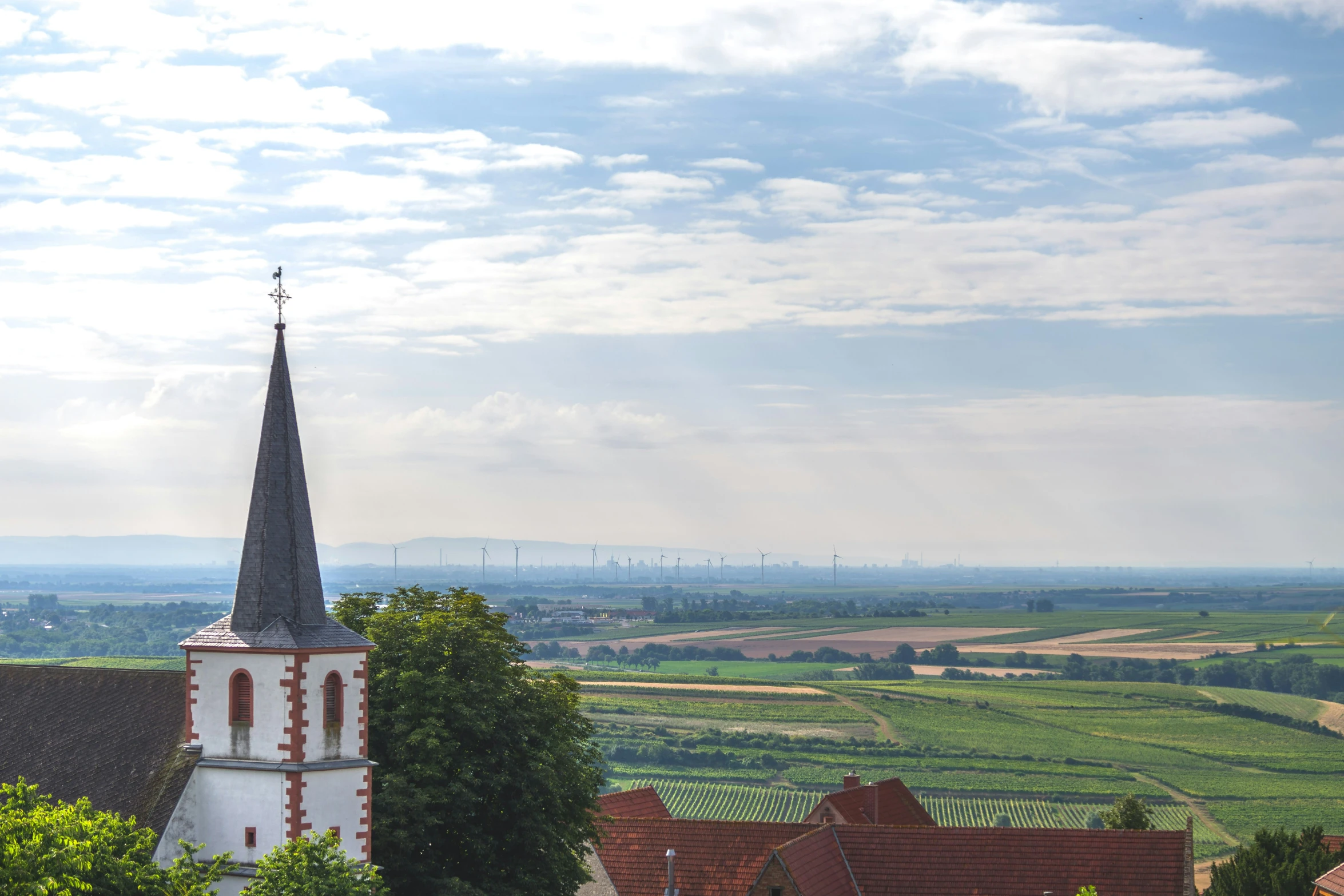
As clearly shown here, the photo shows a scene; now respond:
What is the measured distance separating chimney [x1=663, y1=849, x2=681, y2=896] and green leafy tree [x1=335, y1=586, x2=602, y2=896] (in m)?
4.57

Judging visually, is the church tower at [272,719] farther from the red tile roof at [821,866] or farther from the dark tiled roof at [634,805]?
the dark tiled roof at [634,805]

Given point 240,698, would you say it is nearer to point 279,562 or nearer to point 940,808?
point 279,562

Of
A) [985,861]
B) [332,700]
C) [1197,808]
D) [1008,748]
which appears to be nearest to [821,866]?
[985,861]

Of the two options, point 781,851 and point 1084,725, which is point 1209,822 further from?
point 781,851

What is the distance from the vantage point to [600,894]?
53031mm

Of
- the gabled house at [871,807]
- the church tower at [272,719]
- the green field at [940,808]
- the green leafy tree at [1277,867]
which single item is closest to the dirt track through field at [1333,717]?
the green field at [940,808]

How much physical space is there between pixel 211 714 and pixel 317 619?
363cm

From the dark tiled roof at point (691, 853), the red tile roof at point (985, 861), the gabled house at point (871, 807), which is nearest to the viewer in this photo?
the red tile roof at point (985, 861)

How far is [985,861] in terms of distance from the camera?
166 feet

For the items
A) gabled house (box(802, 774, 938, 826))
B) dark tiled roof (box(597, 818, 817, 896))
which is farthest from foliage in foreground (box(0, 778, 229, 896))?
gabled house (box(802, 774, 938, 826))

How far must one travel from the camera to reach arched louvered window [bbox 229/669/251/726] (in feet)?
122

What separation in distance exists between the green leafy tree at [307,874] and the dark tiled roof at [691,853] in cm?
1968

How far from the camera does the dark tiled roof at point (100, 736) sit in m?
37.5

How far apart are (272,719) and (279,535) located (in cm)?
518
